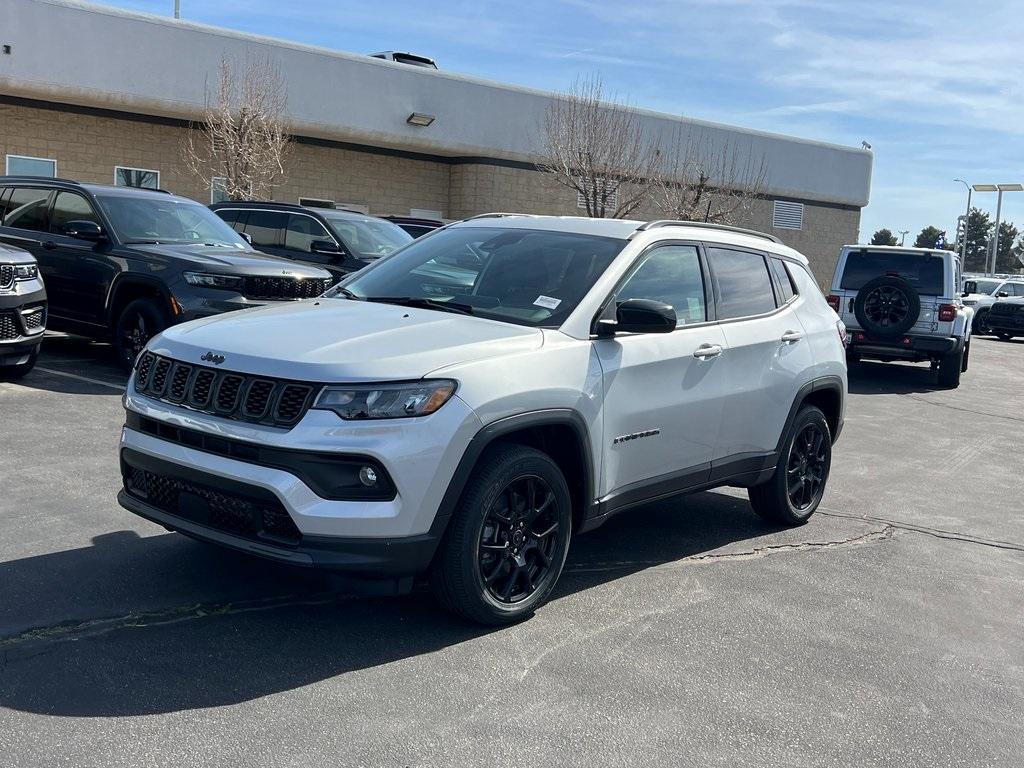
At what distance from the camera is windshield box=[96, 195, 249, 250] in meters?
10.9

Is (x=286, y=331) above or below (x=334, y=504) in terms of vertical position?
above

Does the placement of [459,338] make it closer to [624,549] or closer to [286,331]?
[286,331]

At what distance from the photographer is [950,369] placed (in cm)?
1576

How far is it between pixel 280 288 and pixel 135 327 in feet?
4.72

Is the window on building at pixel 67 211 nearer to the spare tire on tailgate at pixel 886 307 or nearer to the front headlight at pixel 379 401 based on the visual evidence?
the front headlight at pixel 379 401

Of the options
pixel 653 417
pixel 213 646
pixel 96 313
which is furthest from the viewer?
pixel 96 313

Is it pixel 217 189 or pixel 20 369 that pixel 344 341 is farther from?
pixel 217 189

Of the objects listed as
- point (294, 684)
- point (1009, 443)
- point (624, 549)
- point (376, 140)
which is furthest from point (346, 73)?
point (294, 684)

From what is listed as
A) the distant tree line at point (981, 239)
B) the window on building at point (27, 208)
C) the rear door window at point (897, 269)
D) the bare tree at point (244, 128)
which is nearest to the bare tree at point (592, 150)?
the bare tree at point (244, 128)

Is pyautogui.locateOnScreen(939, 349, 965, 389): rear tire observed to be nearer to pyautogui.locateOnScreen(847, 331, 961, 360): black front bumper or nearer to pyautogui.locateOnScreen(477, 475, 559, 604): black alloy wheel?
pyautogui.locateOnScreen(847, 331, 961, 360): black front bumper

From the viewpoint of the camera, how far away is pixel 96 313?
35.0 ft

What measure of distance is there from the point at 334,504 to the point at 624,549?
96.1 inches

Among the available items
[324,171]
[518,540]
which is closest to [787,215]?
[324,171]

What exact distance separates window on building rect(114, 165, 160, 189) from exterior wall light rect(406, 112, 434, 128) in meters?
6.26
